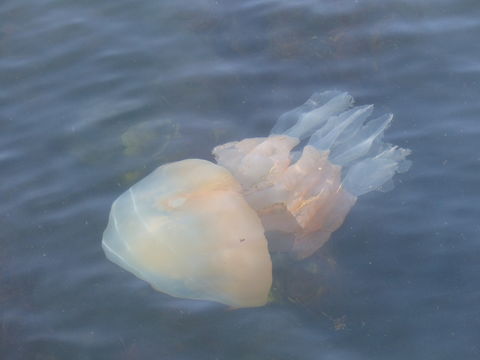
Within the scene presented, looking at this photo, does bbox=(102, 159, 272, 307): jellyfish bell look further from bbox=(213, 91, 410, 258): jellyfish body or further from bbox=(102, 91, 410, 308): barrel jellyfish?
bbox=(213, 91, 410, 258): jellyfish body

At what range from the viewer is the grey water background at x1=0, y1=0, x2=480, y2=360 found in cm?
414

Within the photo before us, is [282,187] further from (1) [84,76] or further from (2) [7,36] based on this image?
(2) [7,36]

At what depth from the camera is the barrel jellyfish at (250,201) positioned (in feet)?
14.0

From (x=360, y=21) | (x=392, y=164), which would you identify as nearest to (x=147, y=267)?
(x=392, y=164)

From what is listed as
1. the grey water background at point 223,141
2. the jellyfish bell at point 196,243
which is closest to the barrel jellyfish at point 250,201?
the jellyfish bell at point 196,243

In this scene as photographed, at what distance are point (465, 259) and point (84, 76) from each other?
3.50 meters

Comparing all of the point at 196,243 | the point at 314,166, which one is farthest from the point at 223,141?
the point at 196,243

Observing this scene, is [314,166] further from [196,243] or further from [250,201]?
[196,243]

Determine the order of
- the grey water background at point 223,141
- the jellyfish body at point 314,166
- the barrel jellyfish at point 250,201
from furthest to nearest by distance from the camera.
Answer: the jellyfish body at point 314,166 → the barrel jellyfish at point 250,201 → the grey water background at point 223,141

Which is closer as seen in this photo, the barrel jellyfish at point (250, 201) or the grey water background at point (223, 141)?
the grey water background at point (223, 141)

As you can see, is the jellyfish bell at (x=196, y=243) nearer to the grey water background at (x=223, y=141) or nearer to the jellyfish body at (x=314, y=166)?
the grey water background at (x=223, y=141)

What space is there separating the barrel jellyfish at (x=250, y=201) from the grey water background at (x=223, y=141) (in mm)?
135

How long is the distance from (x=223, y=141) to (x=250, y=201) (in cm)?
85

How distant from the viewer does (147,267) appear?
14.1ft
